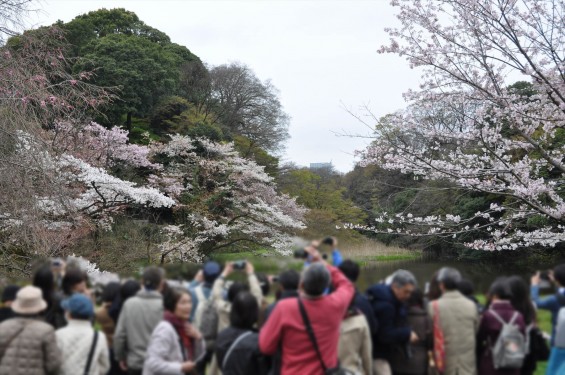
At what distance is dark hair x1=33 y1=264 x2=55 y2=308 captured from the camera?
3738mm

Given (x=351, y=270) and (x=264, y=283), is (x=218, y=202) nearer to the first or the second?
(x=264, y=283)

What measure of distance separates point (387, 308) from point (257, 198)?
16624 millimetres

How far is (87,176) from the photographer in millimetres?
12016

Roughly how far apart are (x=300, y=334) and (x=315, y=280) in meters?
0.38

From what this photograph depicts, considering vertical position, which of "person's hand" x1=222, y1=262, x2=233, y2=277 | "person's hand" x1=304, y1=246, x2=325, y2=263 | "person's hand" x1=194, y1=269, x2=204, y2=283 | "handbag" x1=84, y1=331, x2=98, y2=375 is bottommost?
"handbag" x1=84, y1=331, x2=98, y2=375

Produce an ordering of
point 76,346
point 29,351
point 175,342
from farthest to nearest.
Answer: point 175,342 < point 76,346 < point 29,351

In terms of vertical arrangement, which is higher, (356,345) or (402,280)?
(402,280)

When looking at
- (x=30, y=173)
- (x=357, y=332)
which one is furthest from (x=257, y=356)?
(x=30, y=173)

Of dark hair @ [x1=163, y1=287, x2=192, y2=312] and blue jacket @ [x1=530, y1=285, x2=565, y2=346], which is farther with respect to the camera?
blue jacket @ [x1=530, y1=285, x2=565, y2=346]

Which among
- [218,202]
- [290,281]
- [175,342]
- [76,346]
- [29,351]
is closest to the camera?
[29,351]

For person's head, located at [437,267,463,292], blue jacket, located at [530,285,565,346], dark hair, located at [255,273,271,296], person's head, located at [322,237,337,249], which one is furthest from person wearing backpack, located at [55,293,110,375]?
blue jacket, located at [530,285,565,346]

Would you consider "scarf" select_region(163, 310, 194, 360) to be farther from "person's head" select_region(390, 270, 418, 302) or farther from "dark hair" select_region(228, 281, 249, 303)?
"person's head" select_region(390, 270, 418, 302)

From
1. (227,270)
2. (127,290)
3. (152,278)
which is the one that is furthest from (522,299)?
(127,290)

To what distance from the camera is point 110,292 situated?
3.95 m
